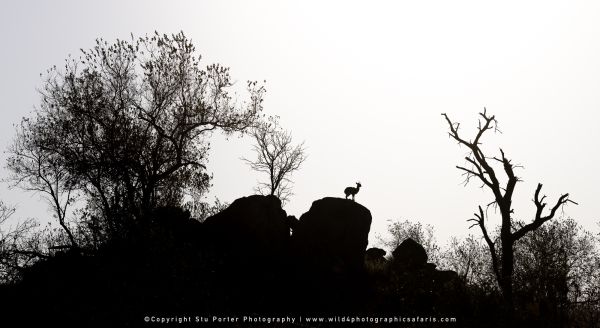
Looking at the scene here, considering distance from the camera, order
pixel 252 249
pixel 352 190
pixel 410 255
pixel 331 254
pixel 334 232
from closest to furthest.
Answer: pixel 252 249 → pixel 331 254 → pixel 334 232 → pixel 352 190 → pixel 410 255

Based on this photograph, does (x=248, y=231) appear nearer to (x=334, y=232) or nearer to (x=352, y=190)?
A: (x=334, y=232)

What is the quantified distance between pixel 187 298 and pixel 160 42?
19.7 meters

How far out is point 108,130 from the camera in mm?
30859

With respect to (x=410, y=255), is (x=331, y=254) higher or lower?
lower

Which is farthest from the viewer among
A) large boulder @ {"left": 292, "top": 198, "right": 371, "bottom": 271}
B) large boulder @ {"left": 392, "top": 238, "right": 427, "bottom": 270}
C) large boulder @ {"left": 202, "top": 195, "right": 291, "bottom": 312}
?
large boulder @ {"left": 392, "top": 238, "right": 427, "bottom": 270}

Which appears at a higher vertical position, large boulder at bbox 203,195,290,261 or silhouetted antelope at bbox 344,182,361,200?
silhouetted antelope at bbox 344,182,361,200

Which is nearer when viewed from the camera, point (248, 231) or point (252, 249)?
point (252, 249)

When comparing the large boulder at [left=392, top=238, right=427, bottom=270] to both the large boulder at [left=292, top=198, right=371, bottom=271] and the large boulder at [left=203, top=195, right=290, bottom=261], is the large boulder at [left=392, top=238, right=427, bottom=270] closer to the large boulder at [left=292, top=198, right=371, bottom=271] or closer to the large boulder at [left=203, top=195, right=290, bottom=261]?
the large boulder at [left=292, top=198, right=371, bottom=271]

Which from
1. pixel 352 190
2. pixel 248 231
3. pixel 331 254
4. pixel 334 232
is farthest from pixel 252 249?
pixel 352 190

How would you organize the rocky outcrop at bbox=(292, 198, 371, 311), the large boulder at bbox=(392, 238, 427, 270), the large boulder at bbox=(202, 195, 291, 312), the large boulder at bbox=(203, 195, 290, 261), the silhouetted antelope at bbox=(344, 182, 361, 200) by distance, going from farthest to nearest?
the silhouetted antelope at bbox=(344, 182, 361, 200) < the large boulder at bbox=(392, 238, 427, 270) < the large boulder at bbox=(203, 195, 290, 261) < the rocky outcrop at bbox=(292, 198, 371, 311) < the large boulder at bbox=(202, 195, 291, 312)

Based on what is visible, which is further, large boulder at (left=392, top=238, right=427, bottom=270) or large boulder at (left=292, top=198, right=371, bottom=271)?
large boulder at (left=392, top=238, right=427, bottom=270)

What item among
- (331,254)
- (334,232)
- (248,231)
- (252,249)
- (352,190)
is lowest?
(331,254)

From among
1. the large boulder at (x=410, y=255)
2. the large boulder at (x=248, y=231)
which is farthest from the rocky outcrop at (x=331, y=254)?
the large boulder at (x=410, y=255)

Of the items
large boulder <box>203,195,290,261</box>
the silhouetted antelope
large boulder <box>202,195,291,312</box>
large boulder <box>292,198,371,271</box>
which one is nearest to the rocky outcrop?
large boulder <box>292,198,371,271</box>
